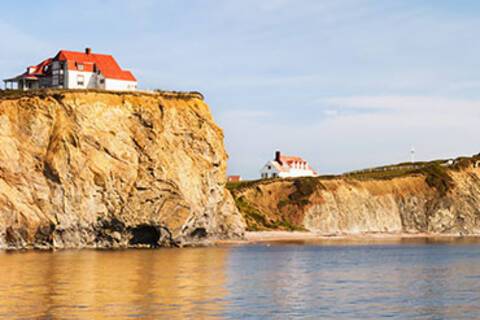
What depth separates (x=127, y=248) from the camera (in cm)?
8912

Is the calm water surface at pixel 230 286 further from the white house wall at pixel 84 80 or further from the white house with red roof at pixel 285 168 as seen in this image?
the white house with red roof at pixel 285 168

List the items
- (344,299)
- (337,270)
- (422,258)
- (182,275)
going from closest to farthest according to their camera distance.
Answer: (344,299) < (182,275) < (337,270) < (422,258)

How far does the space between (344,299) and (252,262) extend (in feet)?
93.0

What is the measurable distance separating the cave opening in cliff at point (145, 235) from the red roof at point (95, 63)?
18.9m

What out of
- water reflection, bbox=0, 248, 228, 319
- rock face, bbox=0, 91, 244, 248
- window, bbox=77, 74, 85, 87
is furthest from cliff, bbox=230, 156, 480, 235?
water reflection, bbox=0, 248, 228, 319

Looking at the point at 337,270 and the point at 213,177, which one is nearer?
the point at 337,270

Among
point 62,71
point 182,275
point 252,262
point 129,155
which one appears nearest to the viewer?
point 182,275

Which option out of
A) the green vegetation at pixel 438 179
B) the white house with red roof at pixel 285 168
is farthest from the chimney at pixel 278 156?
the green vegetation at pixel 438 179

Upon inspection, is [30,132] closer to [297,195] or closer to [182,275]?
[182,275]

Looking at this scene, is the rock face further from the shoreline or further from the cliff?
the cliff

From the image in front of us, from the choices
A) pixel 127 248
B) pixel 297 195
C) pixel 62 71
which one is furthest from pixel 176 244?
pixel 297 195

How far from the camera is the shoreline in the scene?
389ft

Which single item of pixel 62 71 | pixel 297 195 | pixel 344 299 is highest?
pixel 62 71

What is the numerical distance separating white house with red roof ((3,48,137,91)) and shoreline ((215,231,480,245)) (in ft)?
75.5
